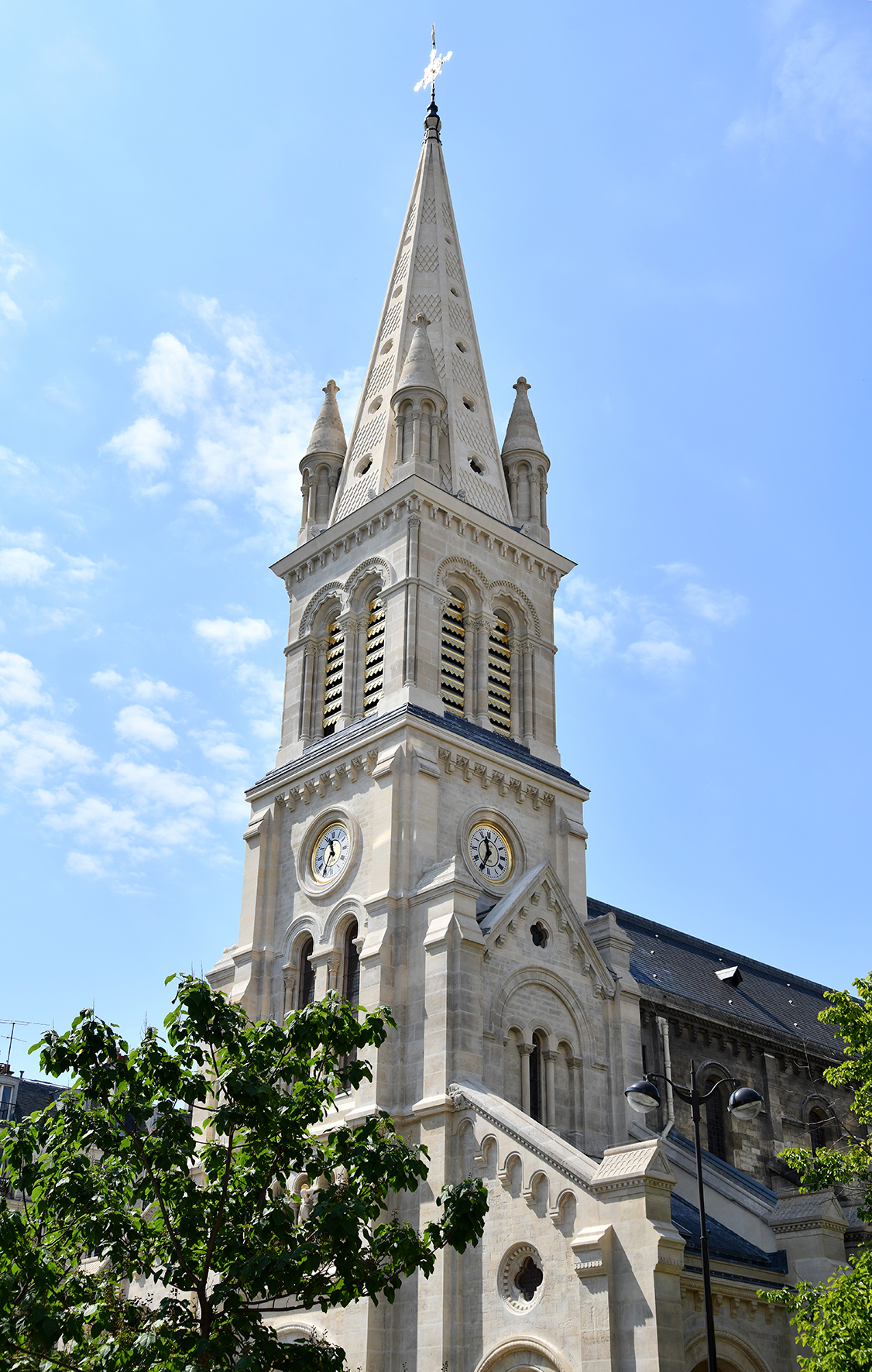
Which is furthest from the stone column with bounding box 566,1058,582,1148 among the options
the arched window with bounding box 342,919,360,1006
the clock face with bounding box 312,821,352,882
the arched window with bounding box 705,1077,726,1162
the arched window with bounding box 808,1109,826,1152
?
the arched window with bounding box 808,1109,826,1152

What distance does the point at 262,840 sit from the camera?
4041 centimetres

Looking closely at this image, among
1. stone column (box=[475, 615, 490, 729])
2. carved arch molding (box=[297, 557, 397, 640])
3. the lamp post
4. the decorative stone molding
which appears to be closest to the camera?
the lamp post

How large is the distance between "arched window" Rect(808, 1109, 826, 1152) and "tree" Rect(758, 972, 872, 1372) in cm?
1745

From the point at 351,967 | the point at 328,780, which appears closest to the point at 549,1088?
the point at 351,967

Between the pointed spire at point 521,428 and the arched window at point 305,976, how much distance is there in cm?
1946

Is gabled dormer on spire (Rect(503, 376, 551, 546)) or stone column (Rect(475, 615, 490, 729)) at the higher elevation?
gabled dormer on spire (Rect(503, 376, 551, 546))

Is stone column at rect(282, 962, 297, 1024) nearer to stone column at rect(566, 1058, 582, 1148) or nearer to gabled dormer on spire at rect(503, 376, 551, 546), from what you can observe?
stone column at rect(566, 1058, 582, 1148)

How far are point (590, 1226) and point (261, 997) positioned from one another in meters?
A: 14.3

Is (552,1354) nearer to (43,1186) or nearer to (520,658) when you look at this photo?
(43,1186)

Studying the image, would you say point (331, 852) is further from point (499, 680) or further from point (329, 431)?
point (329, 431)

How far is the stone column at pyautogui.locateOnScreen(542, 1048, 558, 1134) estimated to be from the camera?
34.6m

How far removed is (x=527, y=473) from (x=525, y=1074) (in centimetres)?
2184

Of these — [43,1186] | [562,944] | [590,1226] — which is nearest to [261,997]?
[562,944]

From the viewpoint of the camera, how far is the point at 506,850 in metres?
38.7
